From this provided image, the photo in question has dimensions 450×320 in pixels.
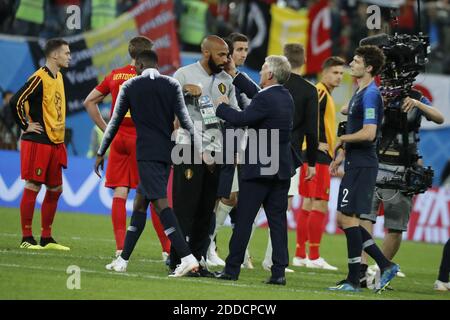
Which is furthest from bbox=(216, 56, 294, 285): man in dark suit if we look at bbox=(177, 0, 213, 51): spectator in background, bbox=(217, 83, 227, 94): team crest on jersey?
bbox=(177, 0, 213, 51): spectator in background

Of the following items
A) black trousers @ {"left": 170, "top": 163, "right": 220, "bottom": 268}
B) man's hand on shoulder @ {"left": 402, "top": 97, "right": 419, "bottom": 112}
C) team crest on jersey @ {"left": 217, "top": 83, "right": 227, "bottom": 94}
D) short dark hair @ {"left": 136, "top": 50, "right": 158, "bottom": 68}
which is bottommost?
black trousers @ {"left": 170, "top": 163, "right": 220, "bottom": 268}

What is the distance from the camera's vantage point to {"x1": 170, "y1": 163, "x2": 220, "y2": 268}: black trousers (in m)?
10.8

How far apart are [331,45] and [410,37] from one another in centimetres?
1201

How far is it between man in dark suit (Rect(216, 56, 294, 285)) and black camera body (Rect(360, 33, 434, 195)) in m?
1.49

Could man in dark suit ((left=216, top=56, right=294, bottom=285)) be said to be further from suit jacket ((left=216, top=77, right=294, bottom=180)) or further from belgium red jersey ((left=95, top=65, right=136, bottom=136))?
belgium red jersey ((left=95, top=65, right=136, bottom=136))

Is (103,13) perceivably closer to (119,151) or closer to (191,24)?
(191,24)

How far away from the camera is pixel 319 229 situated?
1418cm

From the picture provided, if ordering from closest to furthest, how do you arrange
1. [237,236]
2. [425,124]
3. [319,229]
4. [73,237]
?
[237,236] → [319,229] → [73,237] → [425,124]

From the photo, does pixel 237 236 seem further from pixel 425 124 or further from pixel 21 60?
pixel 425 124

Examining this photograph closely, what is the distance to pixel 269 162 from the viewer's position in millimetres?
10516

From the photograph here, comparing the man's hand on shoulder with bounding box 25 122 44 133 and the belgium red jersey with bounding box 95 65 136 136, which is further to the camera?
the man's hand on shoulder with bounding box 25 122 44 133

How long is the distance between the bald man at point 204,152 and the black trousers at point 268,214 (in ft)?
1.28

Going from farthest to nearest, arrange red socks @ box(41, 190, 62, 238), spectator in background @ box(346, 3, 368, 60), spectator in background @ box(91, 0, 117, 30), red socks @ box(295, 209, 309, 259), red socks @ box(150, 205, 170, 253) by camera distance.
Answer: spectator in background @ box(346, 3, 368, 60), spectator in background @ box(91, 0, 117, 30), red socks @ box(295, 209, 309, 259), red socks @ box(41, 190, 62, 238), red socks @ box(150, 205, 170, 253)
